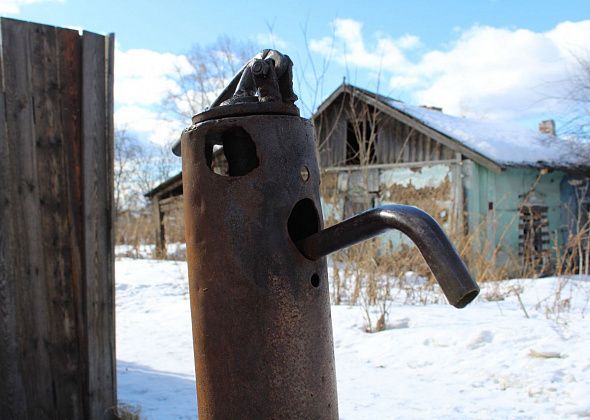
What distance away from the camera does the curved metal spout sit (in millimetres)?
757

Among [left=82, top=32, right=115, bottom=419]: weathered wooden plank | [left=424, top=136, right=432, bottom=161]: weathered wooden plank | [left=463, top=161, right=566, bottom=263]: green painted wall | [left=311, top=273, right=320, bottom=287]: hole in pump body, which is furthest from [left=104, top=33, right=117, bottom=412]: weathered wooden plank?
[left=424, top=136, right=432, bottom=161]: weathered wooden plank

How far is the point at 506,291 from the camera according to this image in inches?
254

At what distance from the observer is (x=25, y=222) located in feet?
8.08

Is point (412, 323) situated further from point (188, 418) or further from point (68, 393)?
point (68, 393)

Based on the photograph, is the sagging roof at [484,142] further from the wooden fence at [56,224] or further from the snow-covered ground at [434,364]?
the wooden fence at [56,224]

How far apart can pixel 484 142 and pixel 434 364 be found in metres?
9.73

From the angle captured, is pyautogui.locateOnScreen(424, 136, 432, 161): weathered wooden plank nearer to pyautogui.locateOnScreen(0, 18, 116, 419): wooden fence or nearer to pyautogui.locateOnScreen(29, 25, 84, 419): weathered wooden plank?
pyautogui.locateOnScreen(0, 18, 116, 419): wooden fence

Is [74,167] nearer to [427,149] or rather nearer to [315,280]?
[315,280]

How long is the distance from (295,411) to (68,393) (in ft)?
6.62

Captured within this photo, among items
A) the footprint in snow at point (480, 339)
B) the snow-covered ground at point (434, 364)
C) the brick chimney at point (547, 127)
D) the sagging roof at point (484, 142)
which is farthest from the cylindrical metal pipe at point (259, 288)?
the brick chimney at point (547, 127)

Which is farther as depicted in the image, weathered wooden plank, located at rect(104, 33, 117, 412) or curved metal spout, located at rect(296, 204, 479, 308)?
weathered wooden plank, located at rect(104, 33, 117, 412)

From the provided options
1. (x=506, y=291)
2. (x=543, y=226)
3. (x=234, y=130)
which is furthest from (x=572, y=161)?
(x=234, y=130)

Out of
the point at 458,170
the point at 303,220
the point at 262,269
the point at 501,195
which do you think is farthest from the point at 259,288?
the point at 501,195

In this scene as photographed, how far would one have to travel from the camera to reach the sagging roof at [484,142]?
11.5 meters
